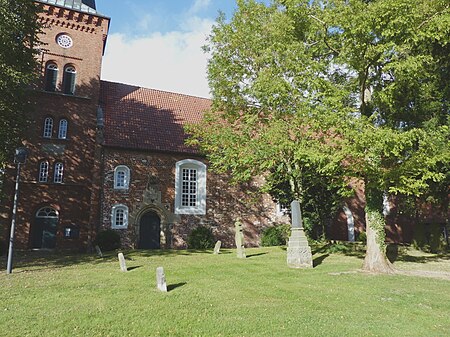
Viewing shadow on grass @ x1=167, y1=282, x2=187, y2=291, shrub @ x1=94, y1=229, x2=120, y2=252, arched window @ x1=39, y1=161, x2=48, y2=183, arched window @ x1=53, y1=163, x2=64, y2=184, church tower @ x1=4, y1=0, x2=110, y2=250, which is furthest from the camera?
arched window @ x1=53, y1=163, x2=64, y2=184

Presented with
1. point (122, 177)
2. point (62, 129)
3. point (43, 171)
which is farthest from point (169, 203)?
point (62, 129)

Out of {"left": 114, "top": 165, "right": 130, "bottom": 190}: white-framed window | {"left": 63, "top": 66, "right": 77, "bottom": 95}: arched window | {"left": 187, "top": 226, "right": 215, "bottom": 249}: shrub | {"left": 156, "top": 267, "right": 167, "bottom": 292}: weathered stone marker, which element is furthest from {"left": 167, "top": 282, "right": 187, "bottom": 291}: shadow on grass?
{"left": 63, "top": 66, "right": 77, "bottom": 95}: arched window

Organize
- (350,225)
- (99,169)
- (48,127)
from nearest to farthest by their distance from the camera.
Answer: (99,169)
(48,127)
(350,225)

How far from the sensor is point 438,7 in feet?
37.6

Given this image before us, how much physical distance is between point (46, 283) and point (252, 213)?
585 inches

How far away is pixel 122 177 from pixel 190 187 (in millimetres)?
4110

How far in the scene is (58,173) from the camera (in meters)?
19.8

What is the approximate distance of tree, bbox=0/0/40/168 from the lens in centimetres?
1327

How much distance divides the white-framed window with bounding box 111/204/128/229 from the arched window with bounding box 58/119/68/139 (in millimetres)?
5256

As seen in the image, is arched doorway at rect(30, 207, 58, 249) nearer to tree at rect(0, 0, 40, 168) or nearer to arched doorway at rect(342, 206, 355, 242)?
tree at rect(0, 0, 40, 168)

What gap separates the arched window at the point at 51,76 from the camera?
2095cm

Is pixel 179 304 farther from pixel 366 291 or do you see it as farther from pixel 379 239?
pixel 379 239

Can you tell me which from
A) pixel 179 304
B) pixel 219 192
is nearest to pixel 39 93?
pixel 219 192

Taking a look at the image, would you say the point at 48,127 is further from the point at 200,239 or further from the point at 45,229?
the point at 200,239
